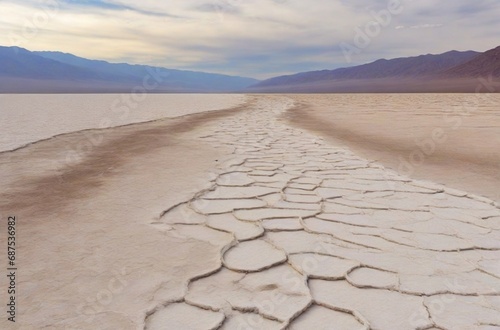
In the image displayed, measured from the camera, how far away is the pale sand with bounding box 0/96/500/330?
52.0 inches

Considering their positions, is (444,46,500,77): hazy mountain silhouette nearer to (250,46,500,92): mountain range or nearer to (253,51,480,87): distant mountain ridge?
(250,46,500,92): mountain range

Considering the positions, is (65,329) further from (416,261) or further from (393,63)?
(393,63)

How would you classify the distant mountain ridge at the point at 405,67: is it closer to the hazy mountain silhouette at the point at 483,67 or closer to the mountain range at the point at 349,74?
the mountain range at the point at 349,74

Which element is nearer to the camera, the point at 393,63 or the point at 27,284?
the point at 27,284

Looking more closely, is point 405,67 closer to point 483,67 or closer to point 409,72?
point 409,72

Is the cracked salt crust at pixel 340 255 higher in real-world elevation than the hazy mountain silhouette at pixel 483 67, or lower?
lower

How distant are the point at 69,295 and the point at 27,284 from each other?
0.20m

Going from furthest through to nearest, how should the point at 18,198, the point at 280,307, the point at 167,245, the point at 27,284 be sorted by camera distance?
the point at 18,198
the point at 167,245
the point at 27,284
the point at 280,307

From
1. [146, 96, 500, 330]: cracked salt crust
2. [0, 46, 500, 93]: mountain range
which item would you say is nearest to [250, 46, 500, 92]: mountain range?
[0, 46, 500, 93]: mountain range

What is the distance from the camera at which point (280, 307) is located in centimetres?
135

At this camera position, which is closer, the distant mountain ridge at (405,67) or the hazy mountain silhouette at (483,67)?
the hazy mountain silhouette at (483,67)

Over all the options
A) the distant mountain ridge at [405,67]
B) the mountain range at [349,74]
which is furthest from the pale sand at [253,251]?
the distant mountain ridge at [405,67]

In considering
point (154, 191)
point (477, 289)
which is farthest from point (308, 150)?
point (477, 289)

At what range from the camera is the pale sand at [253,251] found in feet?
4.33
